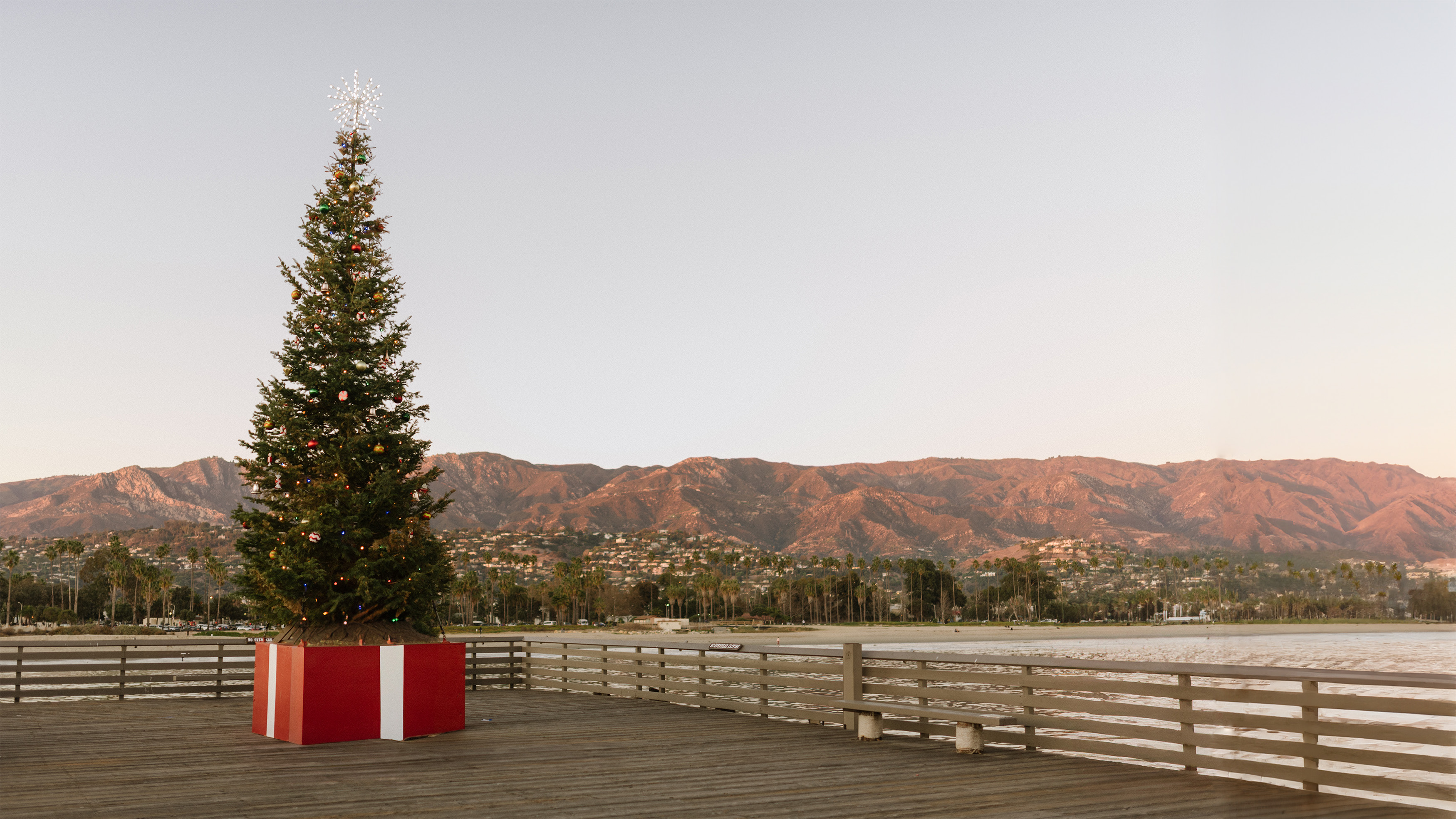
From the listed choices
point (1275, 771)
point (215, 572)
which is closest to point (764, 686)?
point (1275, 771)

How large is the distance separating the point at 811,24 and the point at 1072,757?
7.77m

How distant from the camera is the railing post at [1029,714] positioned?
31.8 ft

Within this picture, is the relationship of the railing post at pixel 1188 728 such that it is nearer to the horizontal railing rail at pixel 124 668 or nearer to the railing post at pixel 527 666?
the railing post at pixel 527 666

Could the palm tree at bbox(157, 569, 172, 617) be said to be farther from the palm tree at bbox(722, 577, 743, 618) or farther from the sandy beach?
the palm tree at bbox(722, 577, 743, 618)

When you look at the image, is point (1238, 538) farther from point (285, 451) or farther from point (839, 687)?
point (285, 451)

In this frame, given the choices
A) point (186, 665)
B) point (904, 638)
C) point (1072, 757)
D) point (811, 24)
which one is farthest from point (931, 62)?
point (904, 638)

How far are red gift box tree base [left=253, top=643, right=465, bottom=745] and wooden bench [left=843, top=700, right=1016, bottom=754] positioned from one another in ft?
14.7

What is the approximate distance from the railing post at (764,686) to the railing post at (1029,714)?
375cm

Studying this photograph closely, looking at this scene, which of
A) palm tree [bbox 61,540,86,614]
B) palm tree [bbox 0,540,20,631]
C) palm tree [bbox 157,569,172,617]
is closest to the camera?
palm tree [bbox 0,540,20,631]

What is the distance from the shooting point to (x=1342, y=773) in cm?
695

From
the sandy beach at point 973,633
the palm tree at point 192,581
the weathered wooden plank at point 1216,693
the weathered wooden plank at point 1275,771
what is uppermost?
the weathered wooden plank at point 1216,693

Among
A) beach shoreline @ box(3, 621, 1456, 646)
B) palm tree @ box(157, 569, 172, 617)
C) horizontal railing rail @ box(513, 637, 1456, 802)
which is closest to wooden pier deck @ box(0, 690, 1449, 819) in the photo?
horizontal railing rail @ box(513, 637, 1456, 802)

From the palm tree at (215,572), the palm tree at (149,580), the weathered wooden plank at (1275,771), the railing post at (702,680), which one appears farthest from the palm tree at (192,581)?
the weathered wooden plank at (1275,771)

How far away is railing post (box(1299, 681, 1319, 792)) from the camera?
7477 mm
